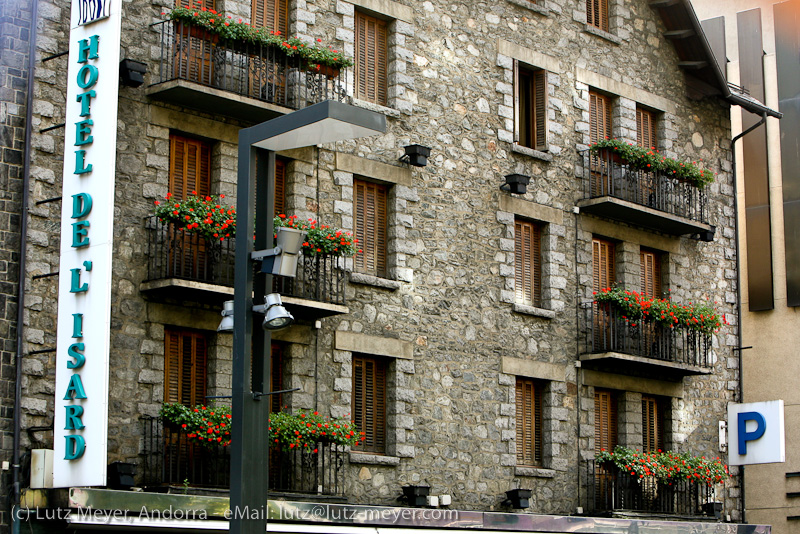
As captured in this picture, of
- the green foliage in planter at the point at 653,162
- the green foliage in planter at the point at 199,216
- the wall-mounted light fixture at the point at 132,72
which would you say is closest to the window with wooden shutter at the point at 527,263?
the green foliage in planter at the point at 653,162

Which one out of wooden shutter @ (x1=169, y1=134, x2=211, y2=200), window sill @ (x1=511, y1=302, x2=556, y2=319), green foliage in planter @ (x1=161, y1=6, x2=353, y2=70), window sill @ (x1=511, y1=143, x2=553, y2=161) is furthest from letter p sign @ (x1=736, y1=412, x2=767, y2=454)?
wooden shutter @ (x1=169, y1=134, x2=211, y2=200)

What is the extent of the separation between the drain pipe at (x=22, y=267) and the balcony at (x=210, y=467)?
185 centimetres

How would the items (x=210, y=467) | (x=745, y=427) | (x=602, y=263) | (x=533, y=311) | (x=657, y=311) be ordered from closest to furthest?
(x=210, y=467), (x=533, y=311), (x=657, y=311), (x=602, y=263), (x=745, y=427)

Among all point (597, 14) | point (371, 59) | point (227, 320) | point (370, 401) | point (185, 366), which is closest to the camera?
point (227, 320)

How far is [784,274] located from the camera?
29.0m

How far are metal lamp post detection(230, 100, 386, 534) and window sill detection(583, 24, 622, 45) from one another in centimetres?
1479

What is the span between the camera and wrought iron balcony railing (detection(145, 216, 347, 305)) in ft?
60.6

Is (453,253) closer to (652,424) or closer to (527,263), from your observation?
(527,263)

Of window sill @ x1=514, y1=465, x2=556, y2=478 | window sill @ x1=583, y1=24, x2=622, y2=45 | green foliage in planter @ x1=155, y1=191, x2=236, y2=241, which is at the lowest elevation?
window sill @ x1=514, y1=465, x2=556, y2=478

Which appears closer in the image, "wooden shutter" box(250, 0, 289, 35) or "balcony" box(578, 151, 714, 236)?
"wooden shutter" box(250, 0, 289, 35)

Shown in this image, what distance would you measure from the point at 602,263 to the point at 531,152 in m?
3.05

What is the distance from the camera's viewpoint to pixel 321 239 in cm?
1981

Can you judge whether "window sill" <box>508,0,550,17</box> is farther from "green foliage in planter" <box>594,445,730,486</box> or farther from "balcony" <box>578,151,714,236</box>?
"green foliage in planter" <box>594,445,730,486</box>

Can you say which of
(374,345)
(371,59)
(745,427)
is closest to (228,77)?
(371,59)
